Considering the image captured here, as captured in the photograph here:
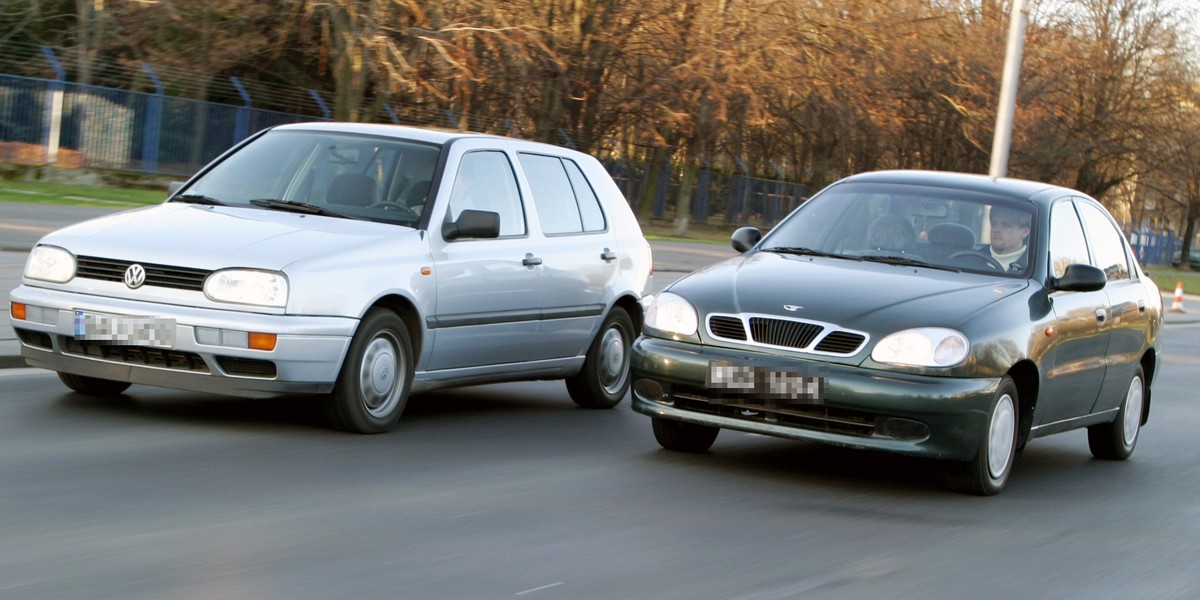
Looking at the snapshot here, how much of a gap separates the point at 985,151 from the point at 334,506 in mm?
46325

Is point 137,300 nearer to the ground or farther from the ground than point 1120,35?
nearer to the ground

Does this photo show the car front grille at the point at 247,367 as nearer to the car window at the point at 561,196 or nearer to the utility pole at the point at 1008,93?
the car window at the point at 561,196

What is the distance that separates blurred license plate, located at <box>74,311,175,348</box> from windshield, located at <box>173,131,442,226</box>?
4.14ft

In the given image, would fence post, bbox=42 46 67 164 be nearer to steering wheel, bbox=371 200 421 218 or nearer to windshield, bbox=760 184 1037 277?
steering wheel, bbox=371 200 421 218

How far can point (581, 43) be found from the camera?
38.8 metres

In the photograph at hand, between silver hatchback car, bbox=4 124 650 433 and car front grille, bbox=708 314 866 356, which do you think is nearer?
car front grille, bbox=708 314 866 356

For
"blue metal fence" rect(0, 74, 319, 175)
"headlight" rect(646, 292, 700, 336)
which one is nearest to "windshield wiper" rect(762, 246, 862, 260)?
"headlight" rect(646, 292, 700, 336)

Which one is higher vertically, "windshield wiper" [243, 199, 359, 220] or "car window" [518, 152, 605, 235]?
"car window" [518, 152, 605, 235]

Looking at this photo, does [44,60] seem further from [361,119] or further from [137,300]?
[137,300]

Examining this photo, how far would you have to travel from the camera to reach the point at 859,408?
7.11 m

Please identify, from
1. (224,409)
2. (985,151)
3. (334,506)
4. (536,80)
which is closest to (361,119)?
(536,80)

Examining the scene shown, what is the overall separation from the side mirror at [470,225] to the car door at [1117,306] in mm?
3427

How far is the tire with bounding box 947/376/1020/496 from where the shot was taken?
7.41m

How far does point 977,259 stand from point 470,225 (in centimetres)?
268
